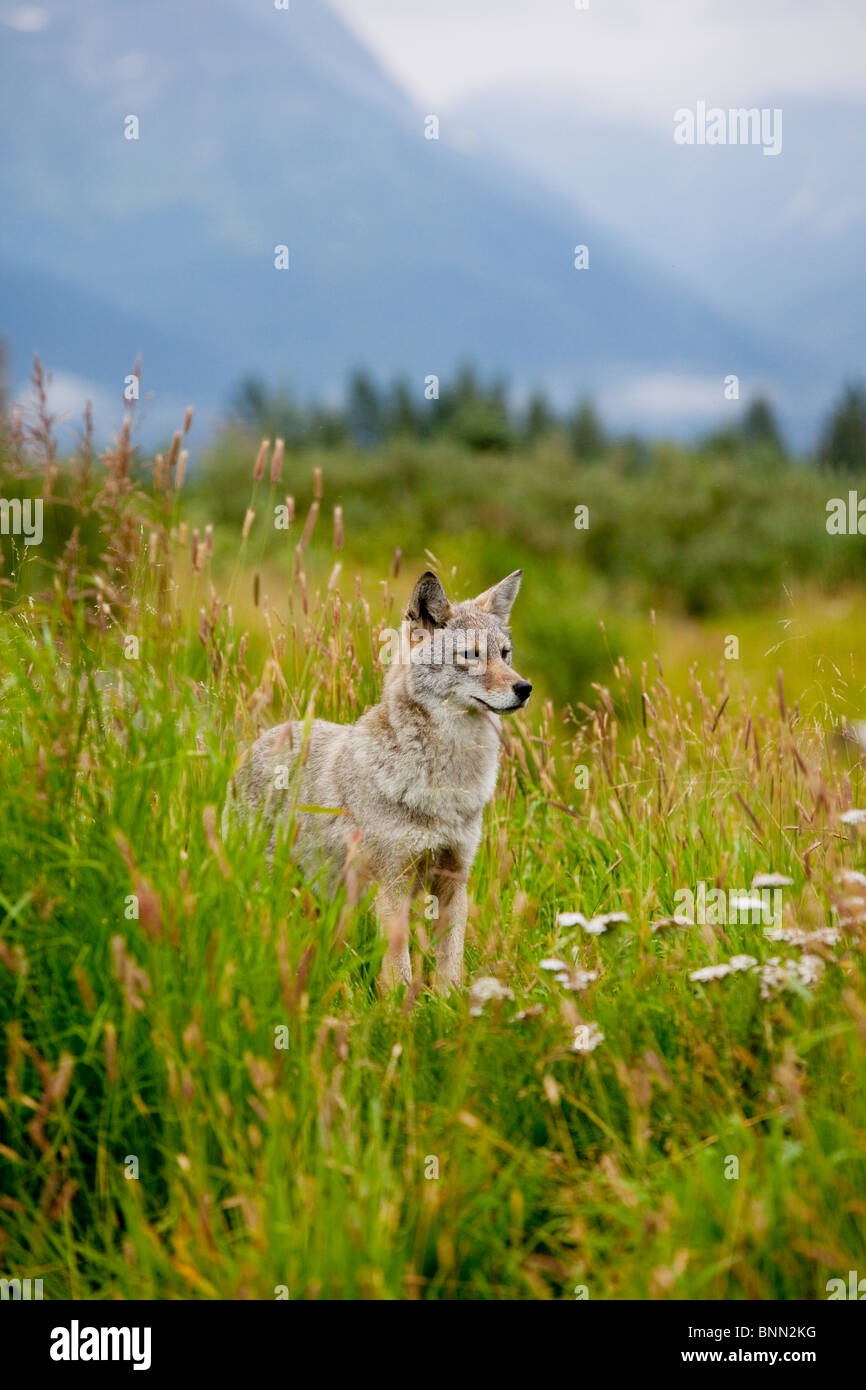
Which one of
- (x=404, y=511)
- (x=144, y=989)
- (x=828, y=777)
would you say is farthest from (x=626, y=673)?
(x=404, y=511)

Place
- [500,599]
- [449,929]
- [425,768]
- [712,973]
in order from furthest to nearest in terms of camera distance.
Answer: [500,599]
[425,768]
[449,929]
[712,973]

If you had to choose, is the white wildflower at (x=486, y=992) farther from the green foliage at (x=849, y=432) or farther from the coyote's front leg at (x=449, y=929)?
the green foliage at (x=849, y=432)

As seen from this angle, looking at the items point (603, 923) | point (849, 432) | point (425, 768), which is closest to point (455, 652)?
point (425, 768)

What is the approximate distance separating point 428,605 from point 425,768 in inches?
27.0

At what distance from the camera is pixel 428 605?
493 centimetres

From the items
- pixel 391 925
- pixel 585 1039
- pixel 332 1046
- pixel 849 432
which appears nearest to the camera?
pixel 585 1039

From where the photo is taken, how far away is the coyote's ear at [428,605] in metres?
4.84

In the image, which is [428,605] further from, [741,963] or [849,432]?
[849,432]

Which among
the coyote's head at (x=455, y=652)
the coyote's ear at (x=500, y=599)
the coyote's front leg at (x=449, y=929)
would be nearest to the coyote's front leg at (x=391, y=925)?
the coyote's front leg at (x=449, y=929)

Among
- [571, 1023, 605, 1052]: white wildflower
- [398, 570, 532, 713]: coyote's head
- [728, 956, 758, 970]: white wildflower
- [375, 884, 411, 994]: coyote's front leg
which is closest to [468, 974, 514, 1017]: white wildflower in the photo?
[571, 1023, 605, 1052]: white wildflower

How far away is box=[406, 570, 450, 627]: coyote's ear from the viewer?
15.9ft

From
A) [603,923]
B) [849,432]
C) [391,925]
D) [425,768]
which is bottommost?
[603,923]

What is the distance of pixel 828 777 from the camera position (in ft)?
14.0
